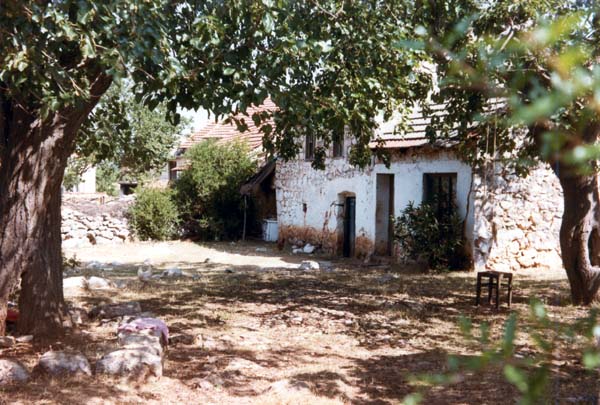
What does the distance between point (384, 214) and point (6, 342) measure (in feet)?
40.7

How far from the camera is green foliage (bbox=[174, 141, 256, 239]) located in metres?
23.1

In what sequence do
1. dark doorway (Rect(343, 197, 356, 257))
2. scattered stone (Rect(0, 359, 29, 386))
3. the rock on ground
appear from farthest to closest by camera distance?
1. dark doorway (Rect(343, 197, 356, 257))
2. the rock on ground
3. scattered stone (Rect(0, 359, 29, 386))

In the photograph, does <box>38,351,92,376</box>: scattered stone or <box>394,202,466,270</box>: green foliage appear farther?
<box>394,202,466,270</box>: green foliage

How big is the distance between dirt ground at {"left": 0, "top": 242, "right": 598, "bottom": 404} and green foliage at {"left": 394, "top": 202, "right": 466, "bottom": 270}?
27.5 inches

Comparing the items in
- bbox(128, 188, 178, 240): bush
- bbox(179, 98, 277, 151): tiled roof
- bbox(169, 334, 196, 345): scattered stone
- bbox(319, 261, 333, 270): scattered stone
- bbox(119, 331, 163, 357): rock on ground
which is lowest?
bbox(169, 334, 196, 345): scattered stone

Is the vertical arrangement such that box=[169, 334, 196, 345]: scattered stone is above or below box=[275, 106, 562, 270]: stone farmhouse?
below

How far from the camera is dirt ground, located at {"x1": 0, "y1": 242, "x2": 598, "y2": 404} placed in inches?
221

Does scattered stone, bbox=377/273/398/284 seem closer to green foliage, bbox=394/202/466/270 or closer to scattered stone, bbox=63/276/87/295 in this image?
green foliage, bbox=394/202/466/270

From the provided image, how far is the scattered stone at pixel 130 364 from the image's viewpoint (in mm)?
5910

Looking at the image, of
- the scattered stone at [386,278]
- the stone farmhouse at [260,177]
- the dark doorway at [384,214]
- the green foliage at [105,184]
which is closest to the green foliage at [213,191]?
the stone farmhouse at [260,177]

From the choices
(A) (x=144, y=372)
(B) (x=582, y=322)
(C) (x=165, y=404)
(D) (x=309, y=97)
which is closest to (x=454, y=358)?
(B) (x=582, y=322)

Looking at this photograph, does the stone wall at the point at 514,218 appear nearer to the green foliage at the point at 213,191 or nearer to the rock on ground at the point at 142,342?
the rock on ground at the point at 142,342

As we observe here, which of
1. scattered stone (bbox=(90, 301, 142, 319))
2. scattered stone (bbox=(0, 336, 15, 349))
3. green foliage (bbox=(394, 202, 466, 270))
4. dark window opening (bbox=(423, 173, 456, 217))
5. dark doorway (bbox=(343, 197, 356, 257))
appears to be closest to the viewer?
scattered stone (bbox=(0, 336, 15, 349))

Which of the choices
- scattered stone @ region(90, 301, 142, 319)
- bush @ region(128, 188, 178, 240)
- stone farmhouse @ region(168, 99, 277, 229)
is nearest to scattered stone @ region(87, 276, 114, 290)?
scattered stone @ region(90, 301, 142, 319)
